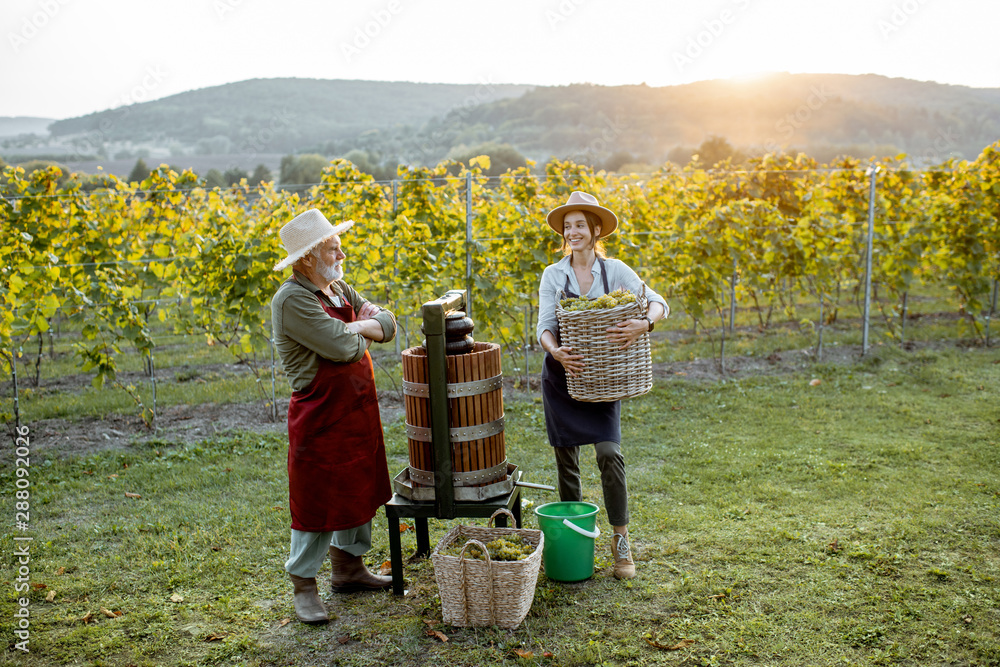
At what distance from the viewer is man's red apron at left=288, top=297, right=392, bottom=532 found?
3.19m

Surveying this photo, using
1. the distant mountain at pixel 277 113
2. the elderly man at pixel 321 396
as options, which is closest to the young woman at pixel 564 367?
the elderly man at pixel 321 396

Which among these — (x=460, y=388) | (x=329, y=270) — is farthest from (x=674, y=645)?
(x=329, y=270)

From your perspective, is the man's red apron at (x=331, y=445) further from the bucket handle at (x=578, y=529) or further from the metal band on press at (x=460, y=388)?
the bucket handle at (x=578, y=529)

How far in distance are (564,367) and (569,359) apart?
0.10 metres

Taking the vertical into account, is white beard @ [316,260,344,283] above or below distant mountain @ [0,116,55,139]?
below

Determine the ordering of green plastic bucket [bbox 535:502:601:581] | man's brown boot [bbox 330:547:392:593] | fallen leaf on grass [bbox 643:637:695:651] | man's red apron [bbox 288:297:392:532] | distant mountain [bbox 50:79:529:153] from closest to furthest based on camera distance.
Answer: fallen leaf on grass [bbox 643:637:695:651] < man's red apron [bbox 288:297:392:532] < green plastic bucket [bbox 535:502:601:581] < man's brown boot [bbox 330:547:392:593] < distant mountain [bbox 50:79:529:153]

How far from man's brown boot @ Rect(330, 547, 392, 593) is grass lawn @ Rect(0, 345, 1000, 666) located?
0.10 metres

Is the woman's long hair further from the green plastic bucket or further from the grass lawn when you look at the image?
the grass lawn

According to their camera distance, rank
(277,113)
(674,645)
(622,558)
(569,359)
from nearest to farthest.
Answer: (674,645)
(569,359)
(622,558)
(277,113)

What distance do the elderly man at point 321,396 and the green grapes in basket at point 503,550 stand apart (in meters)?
0.47

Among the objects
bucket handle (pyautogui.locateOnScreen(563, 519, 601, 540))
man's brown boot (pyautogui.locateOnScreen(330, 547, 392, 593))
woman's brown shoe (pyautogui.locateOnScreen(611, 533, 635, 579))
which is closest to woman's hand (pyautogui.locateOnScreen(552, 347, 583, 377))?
bucket handle (pyautogui.locateOnScreen(563, 519, 601, 540))

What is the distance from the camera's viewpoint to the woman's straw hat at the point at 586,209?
11.6 feet

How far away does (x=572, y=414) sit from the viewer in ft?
11.7

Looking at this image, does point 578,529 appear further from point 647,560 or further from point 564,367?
point 564,367
